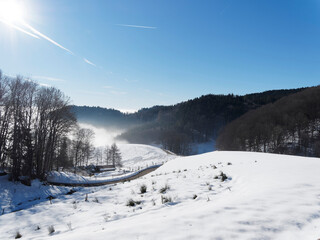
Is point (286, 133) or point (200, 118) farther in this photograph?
point (200, 118)

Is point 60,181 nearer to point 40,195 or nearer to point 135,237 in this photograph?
point 40,195

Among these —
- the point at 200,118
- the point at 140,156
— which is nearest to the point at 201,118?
the point at 200,118

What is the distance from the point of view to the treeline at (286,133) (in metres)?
52.2

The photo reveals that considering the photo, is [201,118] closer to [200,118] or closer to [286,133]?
[200,118]

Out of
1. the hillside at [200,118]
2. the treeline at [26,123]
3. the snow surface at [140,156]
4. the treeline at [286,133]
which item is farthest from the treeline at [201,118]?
the treeline at [26,123]

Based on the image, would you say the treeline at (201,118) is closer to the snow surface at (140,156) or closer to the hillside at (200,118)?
the hillside at (200,118)

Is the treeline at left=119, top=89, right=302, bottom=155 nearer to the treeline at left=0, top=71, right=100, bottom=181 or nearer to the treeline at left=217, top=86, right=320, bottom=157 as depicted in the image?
the treeline at left=217, top=86, right=320, bottom=157

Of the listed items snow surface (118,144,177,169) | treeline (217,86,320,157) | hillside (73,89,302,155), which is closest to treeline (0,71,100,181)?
snow surface (118,144,177,169)

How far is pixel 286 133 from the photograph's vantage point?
190 ft

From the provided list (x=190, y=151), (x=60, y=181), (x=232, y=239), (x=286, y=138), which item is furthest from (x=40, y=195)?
(x=190, y=151)

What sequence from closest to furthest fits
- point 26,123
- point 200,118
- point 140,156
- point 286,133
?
point 26,123, point 286,133, point 140,156, point 200,118

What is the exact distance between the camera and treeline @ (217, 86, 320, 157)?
52.2m

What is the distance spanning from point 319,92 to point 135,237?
105577 mm

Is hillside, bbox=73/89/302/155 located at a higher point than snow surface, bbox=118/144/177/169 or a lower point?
higher
